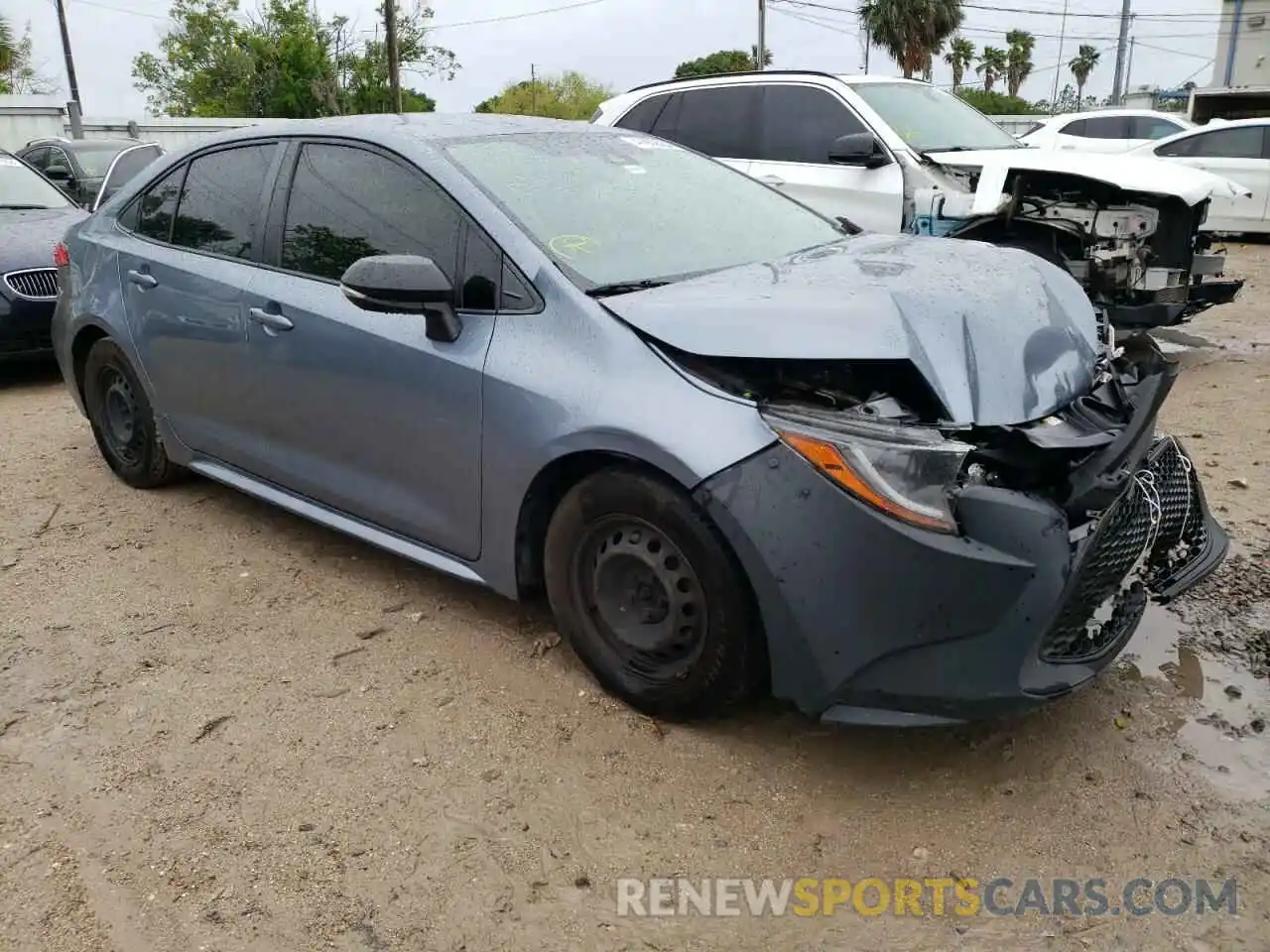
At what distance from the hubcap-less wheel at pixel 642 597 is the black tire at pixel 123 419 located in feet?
8.82

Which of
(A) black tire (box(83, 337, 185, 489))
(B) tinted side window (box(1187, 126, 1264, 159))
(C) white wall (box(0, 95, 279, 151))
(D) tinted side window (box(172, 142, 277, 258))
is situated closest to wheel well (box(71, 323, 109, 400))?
(A) black tire (box(83, 337, 185, 489))

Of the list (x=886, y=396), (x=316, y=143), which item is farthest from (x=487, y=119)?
(x=886, y=396)

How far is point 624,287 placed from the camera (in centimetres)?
310

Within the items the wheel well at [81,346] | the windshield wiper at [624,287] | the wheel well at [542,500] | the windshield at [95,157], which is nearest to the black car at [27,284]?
the wheel well at [81,346]

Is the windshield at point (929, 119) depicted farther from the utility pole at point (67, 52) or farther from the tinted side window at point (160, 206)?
the utility pole at point (67, 52)

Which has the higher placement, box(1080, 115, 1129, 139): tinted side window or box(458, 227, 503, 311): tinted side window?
box(1080, 115, 1129, 139): tinted side window

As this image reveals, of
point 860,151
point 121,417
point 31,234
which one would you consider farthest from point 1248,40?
point 121,417

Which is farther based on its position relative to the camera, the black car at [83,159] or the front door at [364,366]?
the black car at [83,159]

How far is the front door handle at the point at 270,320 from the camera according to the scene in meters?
3.77

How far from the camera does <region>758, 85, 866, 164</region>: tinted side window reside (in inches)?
286

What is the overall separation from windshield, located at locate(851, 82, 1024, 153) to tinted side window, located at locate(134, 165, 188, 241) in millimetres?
4607

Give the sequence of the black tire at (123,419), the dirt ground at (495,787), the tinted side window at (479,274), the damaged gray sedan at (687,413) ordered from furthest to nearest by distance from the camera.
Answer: the black tire at (123,419), the tinted side window at (479,274), the damaged gray sedan at (687,413), the dirt ground at (495,787)

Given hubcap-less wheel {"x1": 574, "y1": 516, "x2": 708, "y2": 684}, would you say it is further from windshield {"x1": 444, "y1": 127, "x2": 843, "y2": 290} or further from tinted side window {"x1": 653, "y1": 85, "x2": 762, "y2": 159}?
tinted side window {"x1": 653, "y1": 85, "x2": 762, "y2": 159}

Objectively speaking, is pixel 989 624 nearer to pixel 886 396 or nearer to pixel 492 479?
pixel 886 396
